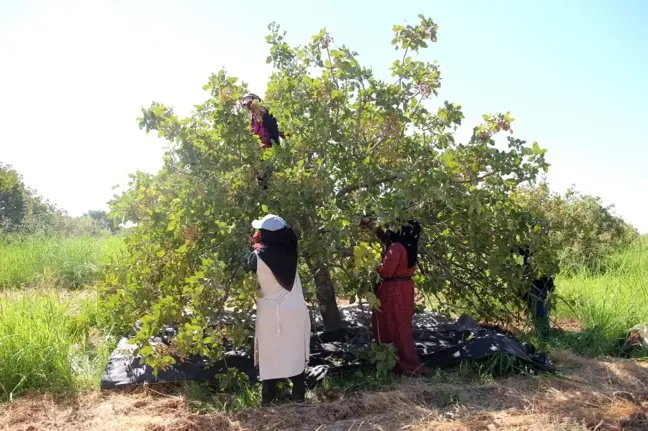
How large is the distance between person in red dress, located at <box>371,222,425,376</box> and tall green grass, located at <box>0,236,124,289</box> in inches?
219

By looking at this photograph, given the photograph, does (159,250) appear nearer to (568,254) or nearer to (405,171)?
(405,171)

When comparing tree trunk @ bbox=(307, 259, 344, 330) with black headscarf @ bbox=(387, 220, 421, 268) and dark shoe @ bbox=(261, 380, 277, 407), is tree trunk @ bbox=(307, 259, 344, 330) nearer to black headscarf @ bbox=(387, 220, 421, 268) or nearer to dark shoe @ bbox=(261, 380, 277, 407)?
black headscarf @ bbox=(387, 220, 421, 268)

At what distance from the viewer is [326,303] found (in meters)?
5.81

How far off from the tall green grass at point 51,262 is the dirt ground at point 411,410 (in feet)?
16.0

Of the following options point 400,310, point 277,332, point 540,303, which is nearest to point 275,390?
point 277,332

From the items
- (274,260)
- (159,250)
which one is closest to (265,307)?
(274,260)

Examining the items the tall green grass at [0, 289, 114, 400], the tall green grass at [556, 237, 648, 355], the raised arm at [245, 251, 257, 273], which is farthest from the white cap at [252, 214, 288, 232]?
the tall green grass at [556, 237, 648, 355]

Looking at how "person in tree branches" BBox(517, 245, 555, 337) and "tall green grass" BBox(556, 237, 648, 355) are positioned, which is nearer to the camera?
"tall green grass" BBox(556, 237, 648, 355)

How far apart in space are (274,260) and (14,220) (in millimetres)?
24943

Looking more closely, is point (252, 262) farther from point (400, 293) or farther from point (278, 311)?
point (400, 293)

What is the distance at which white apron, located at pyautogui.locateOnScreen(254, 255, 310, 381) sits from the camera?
4.04 m

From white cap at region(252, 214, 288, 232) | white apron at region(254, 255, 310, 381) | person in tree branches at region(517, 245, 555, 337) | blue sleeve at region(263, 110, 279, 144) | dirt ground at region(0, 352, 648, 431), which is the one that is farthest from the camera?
person in tree branches at region(517, 245, 555, 337)

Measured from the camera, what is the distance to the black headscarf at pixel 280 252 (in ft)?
12.8

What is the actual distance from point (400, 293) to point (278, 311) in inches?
46.4
